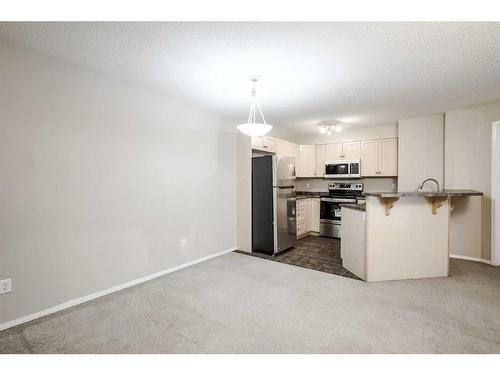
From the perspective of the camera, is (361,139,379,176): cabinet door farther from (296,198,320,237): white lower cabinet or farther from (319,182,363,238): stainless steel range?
(296,198,320,237): white lower cabinet

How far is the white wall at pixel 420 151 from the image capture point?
4172 mm

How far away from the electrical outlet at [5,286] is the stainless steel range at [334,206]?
4.93m

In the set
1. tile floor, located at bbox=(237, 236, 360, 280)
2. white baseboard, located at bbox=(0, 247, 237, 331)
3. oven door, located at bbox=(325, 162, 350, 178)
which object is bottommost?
tile floor, located at bbox=(237, 236, 360, 280)

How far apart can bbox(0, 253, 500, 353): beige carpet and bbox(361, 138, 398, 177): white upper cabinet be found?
2.37m

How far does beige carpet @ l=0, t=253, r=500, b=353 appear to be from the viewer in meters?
1.74

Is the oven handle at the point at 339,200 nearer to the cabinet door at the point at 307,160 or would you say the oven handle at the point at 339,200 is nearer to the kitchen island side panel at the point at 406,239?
the cabinet door at the point at 307,160

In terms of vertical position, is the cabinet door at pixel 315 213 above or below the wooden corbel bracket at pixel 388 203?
below

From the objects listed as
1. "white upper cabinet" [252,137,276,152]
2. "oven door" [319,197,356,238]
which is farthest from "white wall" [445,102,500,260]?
"white upper cabinet" [252,137,276,152]

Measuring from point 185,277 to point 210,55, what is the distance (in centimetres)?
259

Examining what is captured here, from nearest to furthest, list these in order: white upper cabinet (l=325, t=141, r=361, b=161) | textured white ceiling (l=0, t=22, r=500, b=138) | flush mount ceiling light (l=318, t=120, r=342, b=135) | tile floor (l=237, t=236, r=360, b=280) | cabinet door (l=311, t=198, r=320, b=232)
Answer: textured white ceiling (l=0, t=22, r=500, b=138), tile floor (l=237, t=236, r=360, b=280), flush mount ceiling light (l=318, t=120, r=342, b=135), white upper cabinet (l=325, t=141, r=361, b=161), cabinet door (l=311, t=198, r=320, b=232)

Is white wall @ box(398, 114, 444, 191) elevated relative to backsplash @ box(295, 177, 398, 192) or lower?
elevated

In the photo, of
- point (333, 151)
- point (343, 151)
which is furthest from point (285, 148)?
point (343, 151)

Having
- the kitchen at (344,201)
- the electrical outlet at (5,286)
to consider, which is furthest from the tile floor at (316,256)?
the electrical outlet at (5,286)

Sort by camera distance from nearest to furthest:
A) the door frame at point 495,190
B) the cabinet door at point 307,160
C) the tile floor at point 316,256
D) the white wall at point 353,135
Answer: the tile floor at point 316,256 → the door frame at point 495,190 → the white wall at point 353,135 → the cabinet door at point 307,160
